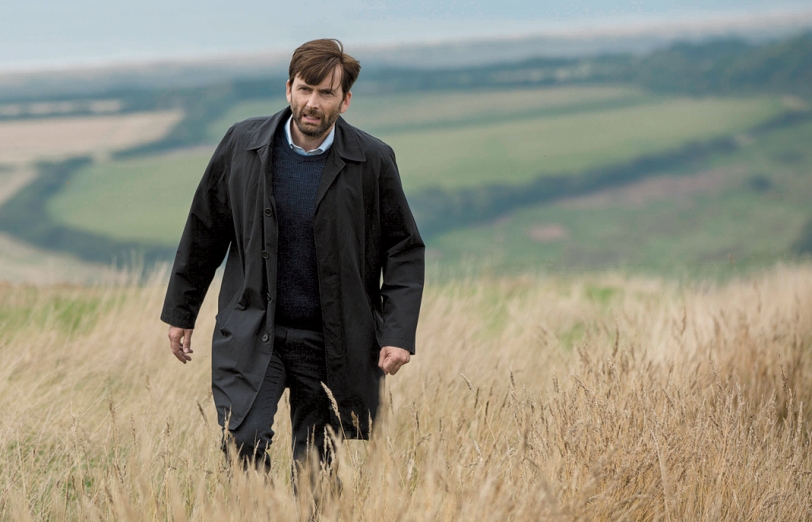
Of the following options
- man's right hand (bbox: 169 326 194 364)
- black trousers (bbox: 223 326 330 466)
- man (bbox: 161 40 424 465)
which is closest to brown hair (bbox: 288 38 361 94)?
man (bbox: 161 40 424 465)

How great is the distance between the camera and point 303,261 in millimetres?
3762

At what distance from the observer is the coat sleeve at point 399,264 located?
3.85 meters

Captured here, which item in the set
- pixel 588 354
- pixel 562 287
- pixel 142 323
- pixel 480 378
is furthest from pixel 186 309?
pixel 562 287

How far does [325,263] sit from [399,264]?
34 centimetres

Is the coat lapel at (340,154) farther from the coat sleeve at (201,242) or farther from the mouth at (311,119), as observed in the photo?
the coat sleeve at (201,242)

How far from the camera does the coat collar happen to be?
3713 mm

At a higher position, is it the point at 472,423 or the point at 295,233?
the point at 295,233

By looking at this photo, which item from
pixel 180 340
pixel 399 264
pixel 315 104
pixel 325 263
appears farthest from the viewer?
pixel 180 340

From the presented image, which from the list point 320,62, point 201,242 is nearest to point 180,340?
point 201,242

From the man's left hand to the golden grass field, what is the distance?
0.28 meters

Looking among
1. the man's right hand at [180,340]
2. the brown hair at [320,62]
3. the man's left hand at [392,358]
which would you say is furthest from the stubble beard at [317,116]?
A: the man's right hand at [180,340]

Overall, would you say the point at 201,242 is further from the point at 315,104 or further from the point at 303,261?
the point at 315,104

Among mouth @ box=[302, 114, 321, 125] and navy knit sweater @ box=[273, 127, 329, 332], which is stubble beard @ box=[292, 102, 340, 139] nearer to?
mouth @ box=[302, 114, 321, 125]

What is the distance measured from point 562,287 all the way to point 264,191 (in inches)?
343
